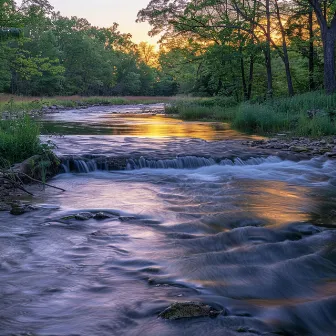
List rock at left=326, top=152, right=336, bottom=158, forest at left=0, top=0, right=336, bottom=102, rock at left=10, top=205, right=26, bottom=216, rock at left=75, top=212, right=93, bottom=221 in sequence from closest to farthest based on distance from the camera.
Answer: rock at left=75, top=212, right=93, bottom=221
rock at left=10, top=205, right=26, bottom=216
rock at left=326, top=152, right=336, bottom=158
forest at left=0, top=0, right=336, bottom=102

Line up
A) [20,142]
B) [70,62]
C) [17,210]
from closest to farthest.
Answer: [17,210] < [20,142] < [70,62]

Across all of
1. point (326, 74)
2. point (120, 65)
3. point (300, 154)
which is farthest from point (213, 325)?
point (120, 65)

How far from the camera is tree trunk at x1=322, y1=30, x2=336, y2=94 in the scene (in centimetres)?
1903

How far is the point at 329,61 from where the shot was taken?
19.2 metres

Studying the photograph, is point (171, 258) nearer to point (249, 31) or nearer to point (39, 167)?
point (39, 167)

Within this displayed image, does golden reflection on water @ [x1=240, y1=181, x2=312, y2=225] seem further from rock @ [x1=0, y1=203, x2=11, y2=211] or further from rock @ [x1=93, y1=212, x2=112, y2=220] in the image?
rock @ [x1=0, y1=203, x2=11, y2=211]

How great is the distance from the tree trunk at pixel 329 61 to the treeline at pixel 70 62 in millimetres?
16867

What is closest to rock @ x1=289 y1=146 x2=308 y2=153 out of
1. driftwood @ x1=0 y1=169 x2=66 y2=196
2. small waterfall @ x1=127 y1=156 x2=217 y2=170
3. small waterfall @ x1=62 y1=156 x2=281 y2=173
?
small waterfall @ x1=62 y1=156 x2=281 y2=173

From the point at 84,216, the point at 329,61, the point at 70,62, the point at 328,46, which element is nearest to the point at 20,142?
the point at 84,216

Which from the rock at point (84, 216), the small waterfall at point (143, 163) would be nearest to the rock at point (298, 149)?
the small waterfall at point (143, 163)

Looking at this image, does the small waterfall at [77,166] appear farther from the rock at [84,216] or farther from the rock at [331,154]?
the rock at [331,154]

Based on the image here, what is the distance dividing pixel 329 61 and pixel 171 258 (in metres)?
17.5

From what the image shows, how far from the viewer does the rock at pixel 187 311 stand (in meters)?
3.36

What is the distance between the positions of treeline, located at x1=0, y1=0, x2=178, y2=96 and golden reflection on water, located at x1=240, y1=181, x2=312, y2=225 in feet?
68.1
